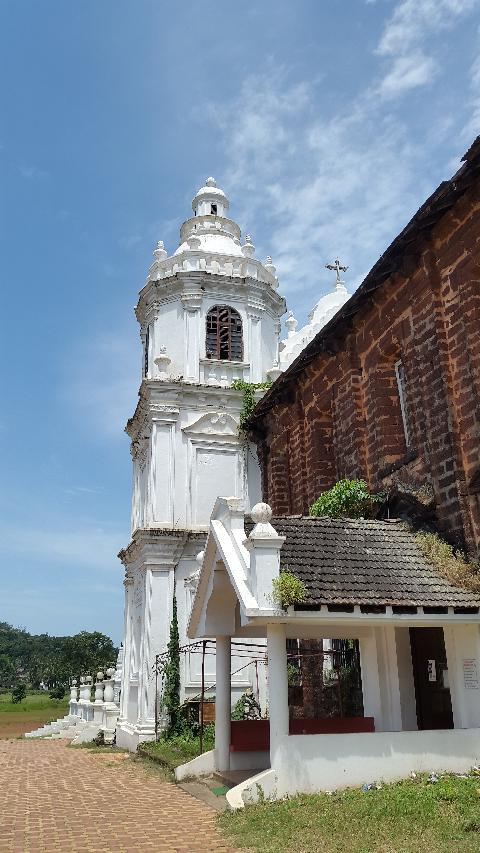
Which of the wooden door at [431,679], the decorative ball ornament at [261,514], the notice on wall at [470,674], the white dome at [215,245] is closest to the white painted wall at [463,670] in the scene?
the notice on wall at [470,674]

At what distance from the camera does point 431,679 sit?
39.1 ft

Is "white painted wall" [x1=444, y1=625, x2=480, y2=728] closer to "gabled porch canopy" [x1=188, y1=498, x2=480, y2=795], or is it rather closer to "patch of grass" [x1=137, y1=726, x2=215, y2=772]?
"gabled porch canopy" [x1=188, y1=498, x2=480, y2=795]

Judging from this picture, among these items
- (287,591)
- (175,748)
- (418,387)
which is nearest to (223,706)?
(287,591)

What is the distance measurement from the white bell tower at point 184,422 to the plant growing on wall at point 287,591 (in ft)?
37.8

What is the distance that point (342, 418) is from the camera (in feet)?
56.4

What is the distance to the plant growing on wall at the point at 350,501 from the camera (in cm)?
1479

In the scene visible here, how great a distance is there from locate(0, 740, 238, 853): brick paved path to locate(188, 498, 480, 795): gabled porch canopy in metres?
1.39

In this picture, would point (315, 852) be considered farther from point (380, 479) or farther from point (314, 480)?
point (314, 480)

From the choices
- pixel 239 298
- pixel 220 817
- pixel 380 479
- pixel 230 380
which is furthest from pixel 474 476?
pixel 239 298

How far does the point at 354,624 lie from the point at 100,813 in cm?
442

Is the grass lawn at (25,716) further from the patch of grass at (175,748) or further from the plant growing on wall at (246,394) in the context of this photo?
the plant growing on wall at (246,394)

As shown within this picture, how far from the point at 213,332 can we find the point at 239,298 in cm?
154

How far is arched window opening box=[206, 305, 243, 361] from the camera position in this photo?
2466 centimetres

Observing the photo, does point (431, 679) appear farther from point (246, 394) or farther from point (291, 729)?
point (246, 394)
